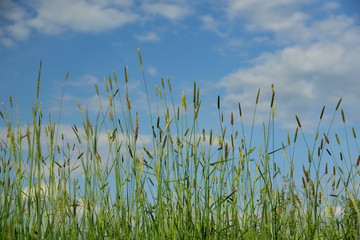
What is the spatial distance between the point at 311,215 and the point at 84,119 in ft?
6.05

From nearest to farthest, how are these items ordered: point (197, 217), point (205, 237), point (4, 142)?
1. point (205, 237)
2. point (197, 217)
3. point (4, 142)

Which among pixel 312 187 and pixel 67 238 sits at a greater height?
pixel 312 187

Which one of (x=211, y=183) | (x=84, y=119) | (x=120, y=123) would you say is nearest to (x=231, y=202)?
(x=211, y=183)

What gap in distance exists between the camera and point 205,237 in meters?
2.37

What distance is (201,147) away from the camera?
9.45 feet

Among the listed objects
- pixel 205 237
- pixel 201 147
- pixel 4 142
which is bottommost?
pixel 205 237

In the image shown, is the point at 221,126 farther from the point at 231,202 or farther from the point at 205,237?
the point at 205,237

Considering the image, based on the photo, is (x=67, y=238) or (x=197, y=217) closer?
(x=197, y=217)

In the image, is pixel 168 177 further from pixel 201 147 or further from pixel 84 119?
pixel 84 119

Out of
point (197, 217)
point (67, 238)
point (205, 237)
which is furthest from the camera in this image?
point (67, 238)

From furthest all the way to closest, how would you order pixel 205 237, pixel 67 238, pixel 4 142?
pixel 4 142 → pixel 67 238 → pixel 205 237

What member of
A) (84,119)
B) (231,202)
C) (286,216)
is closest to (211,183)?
(231,202)

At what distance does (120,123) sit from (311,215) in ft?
5.27

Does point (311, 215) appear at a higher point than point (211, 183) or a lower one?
lower
